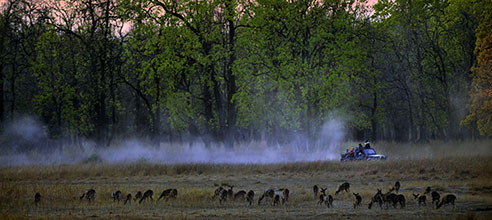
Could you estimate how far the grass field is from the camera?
16.9 metres

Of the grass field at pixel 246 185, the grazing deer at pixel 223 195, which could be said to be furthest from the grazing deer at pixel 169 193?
the grazing deer at pixel 223 195

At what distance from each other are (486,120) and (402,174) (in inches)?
452

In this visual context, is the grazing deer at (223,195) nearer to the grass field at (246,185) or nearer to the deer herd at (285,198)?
the deer herd at (285,198)

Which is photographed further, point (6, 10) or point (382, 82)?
point (382, 82)

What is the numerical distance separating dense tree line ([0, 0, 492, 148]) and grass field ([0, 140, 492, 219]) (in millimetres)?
7377

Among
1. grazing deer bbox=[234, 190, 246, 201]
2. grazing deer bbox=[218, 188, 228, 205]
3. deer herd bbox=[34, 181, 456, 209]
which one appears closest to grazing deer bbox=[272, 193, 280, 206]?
deer herd bbox=[34, 181, 456, 209]

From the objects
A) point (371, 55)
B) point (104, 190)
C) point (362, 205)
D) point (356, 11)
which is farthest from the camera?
point (371, 55)

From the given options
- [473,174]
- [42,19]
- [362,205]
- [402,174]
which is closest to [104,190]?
[362,205]

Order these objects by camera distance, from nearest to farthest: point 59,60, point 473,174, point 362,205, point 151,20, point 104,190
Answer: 1. point 362,205
2. point 104,190
3. point 473,174
4. point 151,20
5. point 59,60

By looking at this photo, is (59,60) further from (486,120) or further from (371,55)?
(486,120)

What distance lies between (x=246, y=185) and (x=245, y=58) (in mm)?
15474

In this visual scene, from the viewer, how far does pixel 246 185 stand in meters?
25.2

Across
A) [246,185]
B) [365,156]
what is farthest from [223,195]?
[365,156]

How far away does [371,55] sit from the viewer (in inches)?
1975
